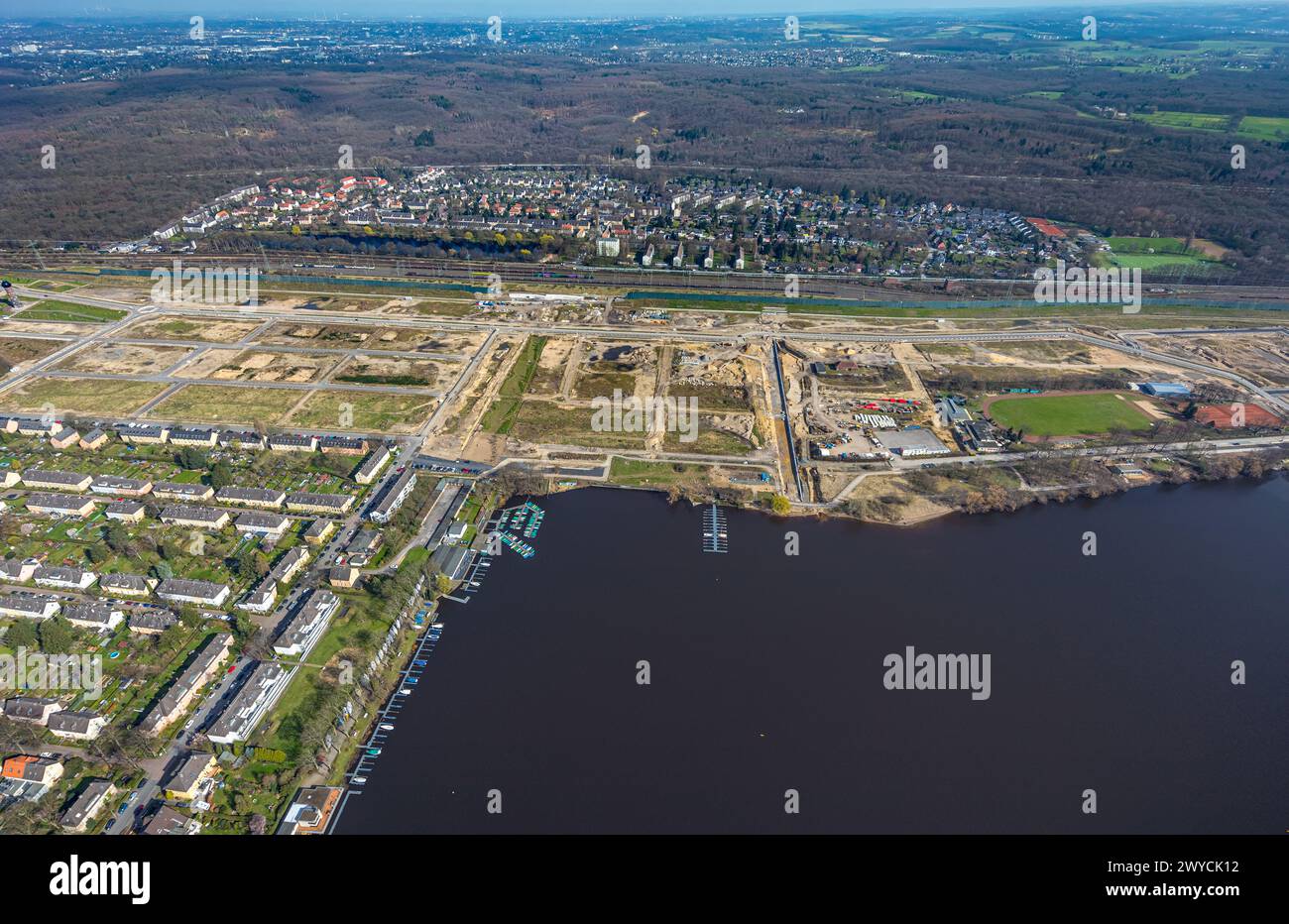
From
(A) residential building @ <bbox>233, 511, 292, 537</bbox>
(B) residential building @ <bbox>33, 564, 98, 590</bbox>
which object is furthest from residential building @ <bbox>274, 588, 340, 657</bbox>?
(B) residential building @ <bbox>33, 564, 98, 590</bbox>

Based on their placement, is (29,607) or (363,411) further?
(363,411)

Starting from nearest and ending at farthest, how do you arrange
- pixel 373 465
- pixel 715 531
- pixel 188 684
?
pixel 188 684
pixel 715 531
pixel 373 465

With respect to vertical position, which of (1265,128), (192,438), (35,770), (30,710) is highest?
(1265,128)

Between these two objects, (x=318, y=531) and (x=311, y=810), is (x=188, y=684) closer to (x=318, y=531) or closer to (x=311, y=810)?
(x=311, y=810)

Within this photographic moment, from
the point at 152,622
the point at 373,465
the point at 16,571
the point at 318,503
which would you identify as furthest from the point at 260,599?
the point at 16,571

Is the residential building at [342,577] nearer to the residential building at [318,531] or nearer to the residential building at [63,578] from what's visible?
the residential building at [318,531]

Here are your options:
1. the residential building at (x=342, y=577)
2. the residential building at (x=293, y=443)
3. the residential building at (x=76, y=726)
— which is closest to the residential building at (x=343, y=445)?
the residential building at (x=293, y=443)

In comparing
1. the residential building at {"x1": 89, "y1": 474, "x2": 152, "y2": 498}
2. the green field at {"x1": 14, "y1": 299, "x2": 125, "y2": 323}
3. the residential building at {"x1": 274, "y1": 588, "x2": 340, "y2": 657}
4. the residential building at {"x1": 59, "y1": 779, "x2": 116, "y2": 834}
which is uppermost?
the green field at {"x1": 14, "y1": 299, "x2": 125, "y2": 323}

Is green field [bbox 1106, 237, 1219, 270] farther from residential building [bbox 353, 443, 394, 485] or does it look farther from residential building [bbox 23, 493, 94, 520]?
residential building [bbox 23, 493, 94, 520]
